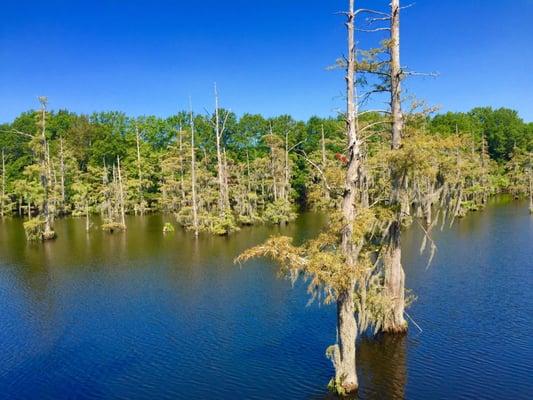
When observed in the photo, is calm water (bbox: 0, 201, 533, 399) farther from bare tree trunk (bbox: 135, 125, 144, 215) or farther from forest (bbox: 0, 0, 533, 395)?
bare tree trunk (bbox: 135, 125, 144, 215)

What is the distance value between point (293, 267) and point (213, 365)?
6.06 metres

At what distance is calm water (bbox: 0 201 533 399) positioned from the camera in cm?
1666

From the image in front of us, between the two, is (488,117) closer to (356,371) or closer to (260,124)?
(260,124)

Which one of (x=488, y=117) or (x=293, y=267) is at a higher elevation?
(x=488, y=117)

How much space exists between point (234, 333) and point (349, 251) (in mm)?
8498

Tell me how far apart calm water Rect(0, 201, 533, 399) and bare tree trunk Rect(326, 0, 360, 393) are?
0.98 meters

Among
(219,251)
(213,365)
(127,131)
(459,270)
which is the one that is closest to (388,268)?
(213,365)

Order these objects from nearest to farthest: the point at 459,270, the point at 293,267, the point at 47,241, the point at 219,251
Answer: the point at 293,267 < the point at 459,270 < the point at 219,251 < the point at 47,241

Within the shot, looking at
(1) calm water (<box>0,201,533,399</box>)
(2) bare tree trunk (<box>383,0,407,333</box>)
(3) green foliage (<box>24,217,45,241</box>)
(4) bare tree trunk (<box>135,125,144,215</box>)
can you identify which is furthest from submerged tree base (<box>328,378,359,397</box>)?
(4) bare tree trunk (<box>135,125,144,215</box>)

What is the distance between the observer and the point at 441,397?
15.3 m

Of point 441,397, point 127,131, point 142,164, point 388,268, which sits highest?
point 127,131

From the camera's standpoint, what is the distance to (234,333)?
21.4m

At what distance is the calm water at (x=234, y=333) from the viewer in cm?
1666

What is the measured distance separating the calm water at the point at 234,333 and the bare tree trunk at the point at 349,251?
978mm
